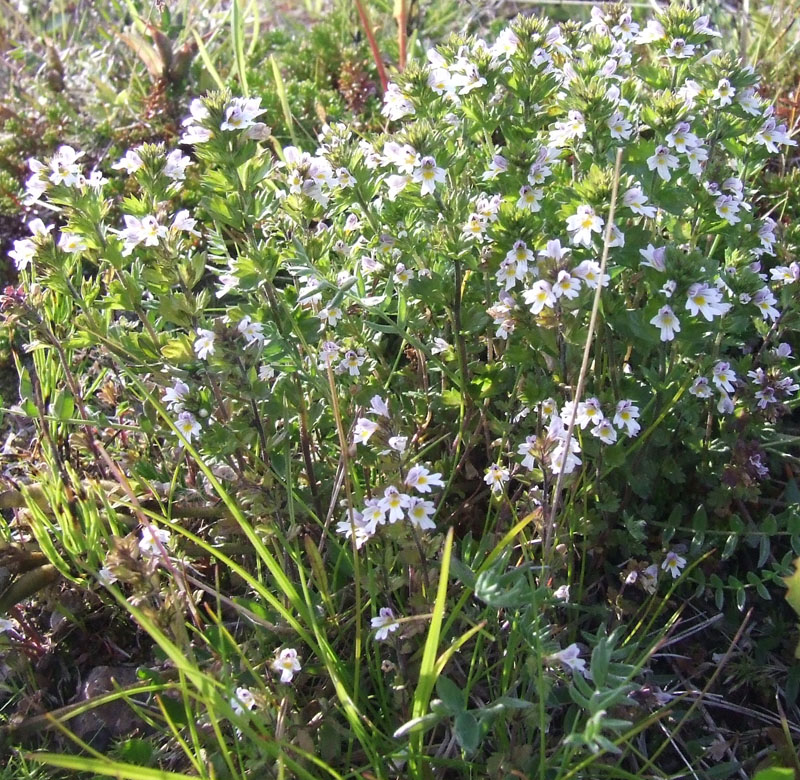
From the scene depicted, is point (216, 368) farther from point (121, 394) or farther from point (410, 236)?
point (121, 394)

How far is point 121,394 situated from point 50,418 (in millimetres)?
564

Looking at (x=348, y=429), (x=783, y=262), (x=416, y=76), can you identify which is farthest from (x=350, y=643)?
(x=783, y=262)

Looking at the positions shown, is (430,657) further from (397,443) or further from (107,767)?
(107,767)

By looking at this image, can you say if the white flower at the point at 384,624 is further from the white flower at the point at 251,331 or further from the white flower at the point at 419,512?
the white flower at the point at 251,331

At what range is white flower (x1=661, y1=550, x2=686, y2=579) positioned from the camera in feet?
6.97

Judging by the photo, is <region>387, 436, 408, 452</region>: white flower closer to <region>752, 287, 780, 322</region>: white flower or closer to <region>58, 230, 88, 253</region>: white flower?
<region>58, 230, 88, 253</region>: white flower

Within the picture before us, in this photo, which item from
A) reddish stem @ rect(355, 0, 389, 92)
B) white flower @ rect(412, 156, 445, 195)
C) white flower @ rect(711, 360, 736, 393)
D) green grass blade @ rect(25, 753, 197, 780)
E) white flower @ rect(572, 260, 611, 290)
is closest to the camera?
green grass blade @ rect(25, 753, 197, 780)

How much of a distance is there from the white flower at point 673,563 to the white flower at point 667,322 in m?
0.58

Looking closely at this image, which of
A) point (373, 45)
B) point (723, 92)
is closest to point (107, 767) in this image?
point (723, 92)

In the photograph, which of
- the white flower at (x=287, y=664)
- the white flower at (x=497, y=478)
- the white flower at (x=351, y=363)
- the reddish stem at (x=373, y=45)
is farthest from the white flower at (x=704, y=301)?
the reddish stem at (x=373, y=45)

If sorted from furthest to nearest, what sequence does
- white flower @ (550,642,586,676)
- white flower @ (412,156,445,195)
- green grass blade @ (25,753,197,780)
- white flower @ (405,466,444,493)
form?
white flower @ (412,156,445,195) → white flower @ (405,466,444,493) → white flower @ (550,642,586,676) → green grass blade @ (25,753,197,780)

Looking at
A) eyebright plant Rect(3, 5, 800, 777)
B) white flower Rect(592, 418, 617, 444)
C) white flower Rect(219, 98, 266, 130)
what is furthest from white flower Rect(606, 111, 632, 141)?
white flower Rect(219, 98, 266, 130)

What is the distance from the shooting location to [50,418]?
2.21m

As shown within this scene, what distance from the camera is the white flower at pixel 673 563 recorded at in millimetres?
2125
